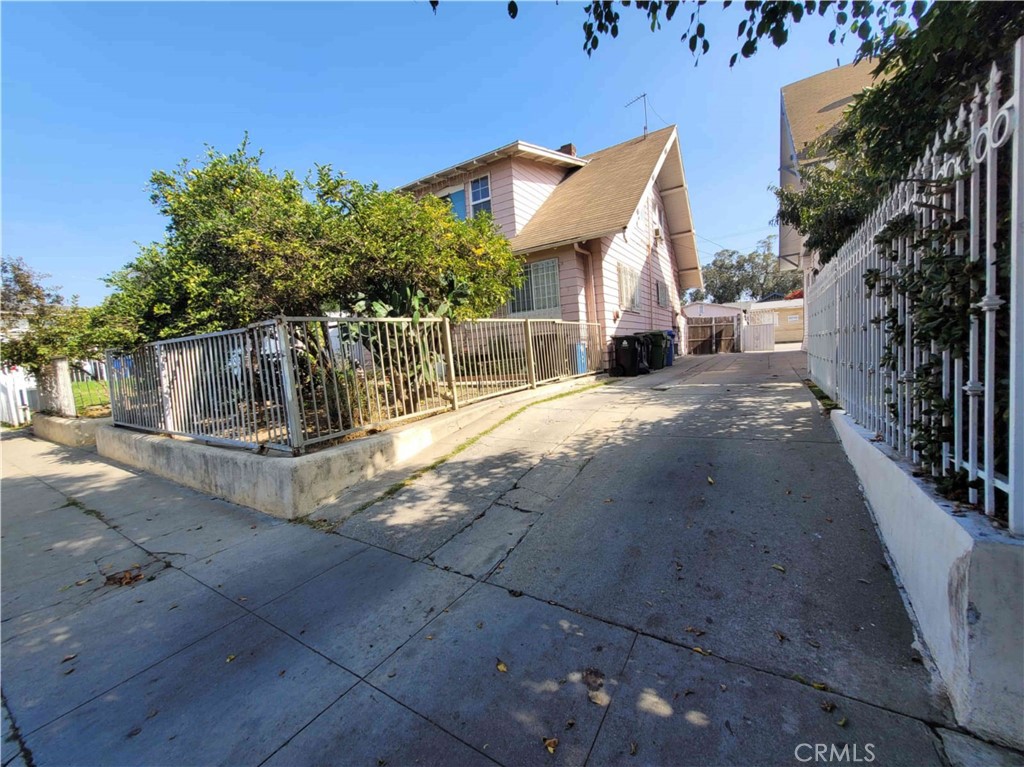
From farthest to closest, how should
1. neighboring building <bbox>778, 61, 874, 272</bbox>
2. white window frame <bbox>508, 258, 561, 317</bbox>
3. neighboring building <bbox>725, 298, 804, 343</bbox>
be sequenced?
neighboring building <bbox>725, 298, 804, 343</bbox> → neighboring building <bbox>778, 61, 874, 272</bbox> → white window frame <bbox>508, 258, 561, 317</bbox>

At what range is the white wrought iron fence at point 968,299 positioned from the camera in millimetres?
1578

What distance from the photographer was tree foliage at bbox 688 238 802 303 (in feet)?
173

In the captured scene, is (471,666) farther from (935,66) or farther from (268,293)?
(268,293)

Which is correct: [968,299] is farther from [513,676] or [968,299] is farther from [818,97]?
[818,97]

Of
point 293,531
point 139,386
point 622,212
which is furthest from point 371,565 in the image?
point 622,212

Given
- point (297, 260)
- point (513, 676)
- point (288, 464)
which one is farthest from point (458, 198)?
point (513, 676)

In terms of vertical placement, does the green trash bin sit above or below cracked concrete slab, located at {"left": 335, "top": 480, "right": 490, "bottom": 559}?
above

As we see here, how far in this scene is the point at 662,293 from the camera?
1656cm

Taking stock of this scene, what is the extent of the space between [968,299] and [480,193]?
519 inches

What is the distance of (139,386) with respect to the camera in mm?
7340

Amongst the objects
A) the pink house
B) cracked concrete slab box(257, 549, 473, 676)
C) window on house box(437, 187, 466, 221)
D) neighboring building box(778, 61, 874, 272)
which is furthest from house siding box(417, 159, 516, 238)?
cracked concrete slab box(257, 549, 473, 676)

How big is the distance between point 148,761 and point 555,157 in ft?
50.1

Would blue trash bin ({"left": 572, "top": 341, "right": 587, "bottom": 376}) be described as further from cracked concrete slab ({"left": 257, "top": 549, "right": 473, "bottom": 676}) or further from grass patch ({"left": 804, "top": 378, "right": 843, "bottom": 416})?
cracked concrete slab ({"left": 257, "top": 549, "right": 473, "bottom": 676})

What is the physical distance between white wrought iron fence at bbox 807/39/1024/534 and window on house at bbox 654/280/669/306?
1381 cm
